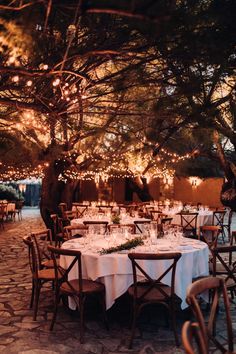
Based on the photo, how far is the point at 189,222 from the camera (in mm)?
9414

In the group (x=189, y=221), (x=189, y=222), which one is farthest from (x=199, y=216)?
(x=189, y=222)

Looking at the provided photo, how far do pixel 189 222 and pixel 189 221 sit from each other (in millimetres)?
413

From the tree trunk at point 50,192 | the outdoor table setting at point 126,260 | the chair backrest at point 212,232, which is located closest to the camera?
the outdoor table setting at point 126,260

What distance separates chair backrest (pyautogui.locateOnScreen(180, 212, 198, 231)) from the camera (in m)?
9.41

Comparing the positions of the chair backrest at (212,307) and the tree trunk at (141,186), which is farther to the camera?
the tree trunk at (141,186)

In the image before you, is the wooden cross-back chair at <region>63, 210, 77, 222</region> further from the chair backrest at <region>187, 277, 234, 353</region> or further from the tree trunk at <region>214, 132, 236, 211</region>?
the chair backrest at <region>187, 277, 234, 353</region>

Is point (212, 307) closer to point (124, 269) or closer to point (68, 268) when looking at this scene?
point (124, 269)

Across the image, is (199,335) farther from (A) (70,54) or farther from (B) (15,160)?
(B) (15,160)

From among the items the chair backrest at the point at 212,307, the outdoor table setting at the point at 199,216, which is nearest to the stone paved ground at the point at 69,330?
the chair backrest at the point at 212,307

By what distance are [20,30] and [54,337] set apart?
10.3 feet

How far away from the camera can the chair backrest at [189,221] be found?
30.9 feet

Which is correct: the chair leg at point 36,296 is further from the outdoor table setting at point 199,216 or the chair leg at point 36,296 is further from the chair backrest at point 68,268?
the outdoor table setting at point 199,216

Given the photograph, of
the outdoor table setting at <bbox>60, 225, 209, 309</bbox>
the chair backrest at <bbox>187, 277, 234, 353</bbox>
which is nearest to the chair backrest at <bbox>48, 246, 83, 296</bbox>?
the outdoor table setting at <bbox>60, 225, 209, 309</bbox>

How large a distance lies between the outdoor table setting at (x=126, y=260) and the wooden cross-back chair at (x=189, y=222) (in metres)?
4.16
